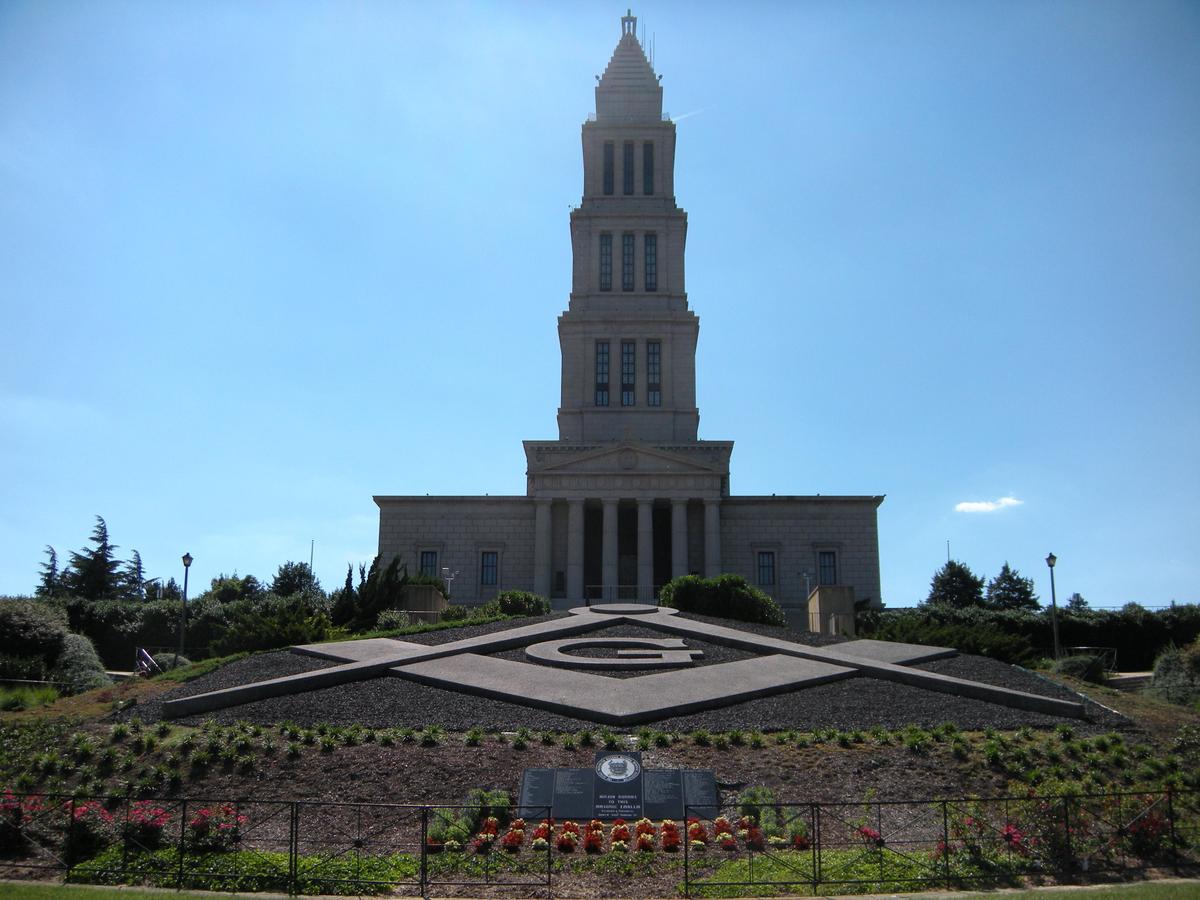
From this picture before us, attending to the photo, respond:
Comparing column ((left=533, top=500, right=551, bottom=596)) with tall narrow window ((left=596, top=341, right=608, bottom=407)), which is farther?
tall narrow window ((left=596, top=341, right=608, bottom=407))

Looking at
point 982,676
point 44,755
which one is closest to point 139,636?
point 44,755

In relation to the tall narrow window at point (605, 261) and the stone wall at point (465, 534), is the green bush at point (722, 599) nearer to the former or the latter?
the stone wall at point (465, 534)

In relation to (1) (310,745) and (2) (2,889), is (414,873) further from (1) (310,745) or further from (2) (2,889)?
(1) (310,745)

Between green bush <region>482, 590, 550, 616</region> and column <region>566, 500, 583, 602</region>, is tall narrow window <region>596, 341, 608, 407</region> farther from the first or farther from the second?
green bush <region>482, 590, 550, 616</region>

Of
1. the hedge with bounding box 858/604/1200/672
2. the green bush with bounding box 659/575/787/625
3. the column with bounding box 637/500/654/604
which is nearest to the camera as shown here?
the green bush with bounding box 659/575/787/625

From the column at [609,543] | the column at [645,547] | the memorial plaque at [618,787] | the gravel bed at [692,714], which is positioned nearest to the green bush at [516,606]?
the gravel bed at [692,714]

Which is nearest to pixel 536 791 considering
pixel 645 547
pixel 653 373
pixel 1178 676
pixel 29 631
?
pixel 1178 676

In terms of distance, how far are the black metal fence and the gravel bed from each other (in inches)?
209

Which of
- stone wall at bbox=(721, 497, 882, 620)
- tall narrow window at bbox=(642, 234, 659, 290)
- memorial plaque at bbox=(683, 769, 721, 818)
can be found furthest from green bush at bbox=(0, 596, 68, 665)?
tall narrow window at bbox=(642, 234, 659, 290)

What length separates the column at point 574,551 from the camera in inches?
2170

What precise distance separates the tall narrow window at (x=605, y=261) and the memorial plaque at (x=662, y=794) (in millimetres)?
55868

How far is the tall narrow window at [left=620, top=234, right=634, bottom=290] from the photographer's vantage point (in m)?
68.9

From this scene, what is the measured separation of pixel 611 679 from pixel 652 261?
1967 inches

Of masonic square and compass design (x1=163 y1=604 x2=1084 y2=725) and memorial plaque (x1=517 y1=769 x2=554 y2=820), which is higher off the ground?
masonic square and compass design (x1=163 y1=604 x2=1084 y2=725)
